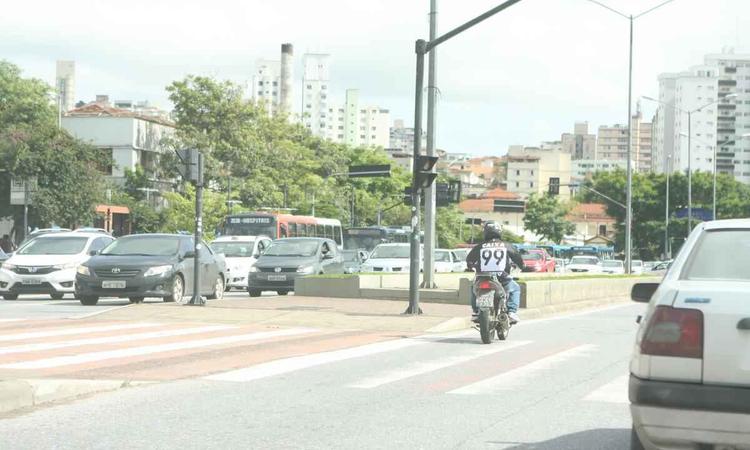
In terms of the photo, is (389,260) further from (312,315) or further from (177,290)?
(312,315)

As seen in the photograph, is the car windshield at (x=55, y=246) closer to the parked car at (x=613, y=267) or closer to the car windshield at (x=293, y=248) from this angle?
the car windshield at (x=293, y=248)

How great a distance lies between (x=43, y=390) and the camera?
30.1 feet

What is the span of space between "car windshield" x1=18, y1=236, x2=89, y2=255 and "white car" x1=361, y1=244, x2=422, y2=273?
12.9 m

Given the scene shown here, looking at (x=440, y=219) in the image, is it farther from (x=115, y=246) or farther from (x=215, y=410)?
(x=215, y=410)

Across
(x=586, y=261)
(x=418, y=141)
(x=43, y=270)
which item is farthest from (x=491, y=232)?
(x=586, y=261)

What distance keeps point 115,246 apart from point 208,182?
51599 millimetres

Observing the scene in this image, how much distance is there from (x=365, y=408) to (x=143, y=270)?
47.4 feet

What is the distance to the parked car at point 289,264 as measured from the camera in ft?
97.9

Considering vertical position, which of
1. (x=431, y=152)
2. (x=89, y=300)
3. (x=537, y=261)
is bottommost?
(x=89, y=300)

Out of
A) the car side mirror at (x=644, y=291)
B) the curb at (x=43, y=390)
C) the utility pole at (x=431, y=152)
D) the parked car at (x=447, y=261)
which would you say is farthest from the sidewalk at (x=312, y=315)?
the parked car at (x=447, y=261)

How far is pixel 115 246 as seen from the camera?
24156 millimetres

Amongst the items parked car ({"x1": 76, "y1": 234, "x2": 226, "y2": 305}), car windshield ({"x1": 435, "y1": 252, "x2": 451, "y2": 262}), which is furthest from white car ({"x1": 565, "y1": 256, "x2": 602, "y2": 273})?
parked car ({"x1": 76, "y1": 234, "x2": 226, "y2": 305})

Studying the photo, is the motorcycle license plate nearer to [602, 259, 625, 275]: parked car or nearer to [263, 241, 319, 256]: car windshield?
[263, 241, 319, 256]: car windshield

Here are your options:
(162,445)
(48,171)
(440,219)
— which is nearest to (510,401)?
(162,445)
